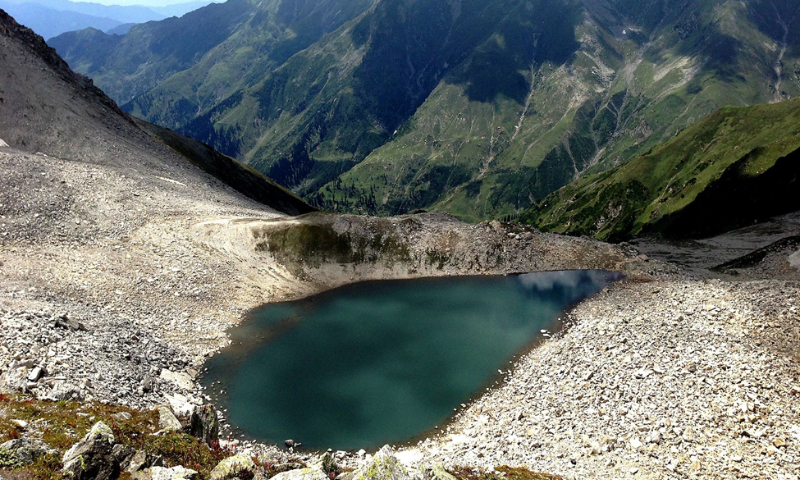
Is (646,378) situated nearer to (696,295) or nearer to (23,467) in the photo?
(696,295)

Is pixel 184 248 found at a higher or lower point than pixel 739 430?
higher

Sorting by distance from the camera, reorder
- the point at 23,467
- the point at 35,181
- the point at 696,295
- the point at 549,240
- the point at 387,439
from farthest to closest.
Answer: the point at 549,240, the point at 35,181, the point at 696,295, the point at 387,439, the point at 23,467

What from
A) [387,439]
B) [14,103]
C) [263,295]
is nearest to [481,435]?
[387,439]

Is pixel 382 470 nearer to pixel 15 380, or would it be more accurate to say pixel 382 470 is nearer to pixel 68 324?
pixel 15 380

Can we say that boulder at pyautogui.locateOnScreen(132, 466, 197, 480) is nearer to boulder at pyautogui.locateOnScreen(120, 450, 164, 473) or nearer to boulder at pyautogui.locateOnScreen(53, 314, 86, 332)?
boulder at pyautogui.locateOnScreen(120, 450, 164, 473)

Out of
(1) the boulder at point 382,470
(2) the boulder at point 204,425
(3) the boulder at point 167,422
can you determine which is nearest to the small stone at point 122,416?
(3) the boulder at point 167,422

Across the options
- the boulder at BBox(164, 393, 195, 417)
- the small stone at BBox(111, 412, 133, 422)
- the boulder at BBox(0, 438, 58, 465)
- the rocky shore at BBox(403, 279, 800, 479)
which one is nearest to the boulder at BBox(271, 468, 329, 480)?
the boulder at BBox(0, 438, 58, 465)
